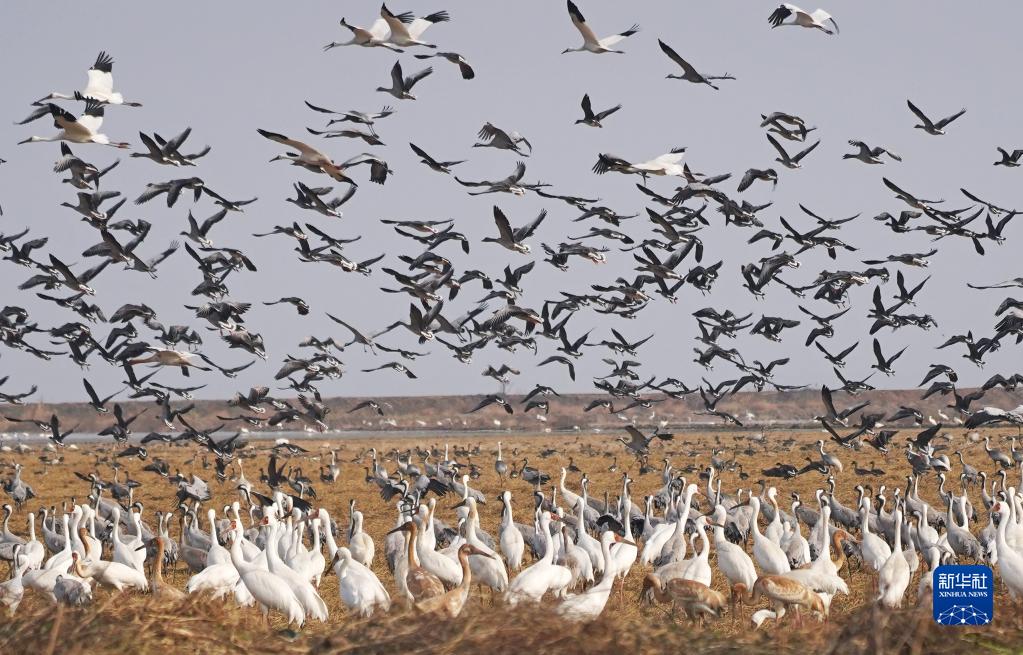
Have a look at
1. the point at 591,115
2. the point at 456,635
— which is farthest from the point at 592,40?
the point at 456,635

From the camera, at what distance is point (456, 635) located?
409 inches

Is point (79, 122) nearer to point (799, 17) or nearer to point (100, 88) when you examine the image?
point (100, 88)

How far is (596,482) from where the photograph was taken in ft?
129

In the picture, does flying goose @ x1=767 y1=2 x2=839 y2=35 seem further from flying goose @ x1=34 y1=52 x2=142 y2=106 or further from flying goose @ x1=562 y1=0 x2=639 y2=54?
flying goose @ x1=34 y1=52 x2=142 y2=106

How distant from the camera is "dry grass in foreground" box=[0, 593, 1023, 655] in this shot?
10289 mm

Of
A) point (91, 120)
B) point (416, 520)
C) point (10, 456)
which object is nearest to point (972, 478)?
point (416, 520)

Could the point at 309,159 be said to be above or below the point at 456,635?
above

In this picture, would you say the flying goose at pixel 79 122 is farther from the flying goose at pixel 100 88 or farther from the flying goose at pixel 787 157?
the flying goose at pixel 787 157

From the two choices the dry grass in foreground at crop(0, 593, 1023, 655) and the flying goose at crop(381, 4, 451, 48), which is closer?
the dry grass in foreground at crop(0, 593, 1023, 655)

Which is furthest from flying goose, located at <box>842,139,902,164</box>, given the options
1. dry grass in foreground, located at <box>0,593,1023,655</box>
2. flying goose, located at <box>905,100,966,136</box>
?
dry grass in foreground, located at <box>0,593,1023,655</box>

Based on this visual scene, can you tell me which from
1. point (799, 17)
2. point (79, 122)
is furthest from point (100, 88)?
point (799, 17)

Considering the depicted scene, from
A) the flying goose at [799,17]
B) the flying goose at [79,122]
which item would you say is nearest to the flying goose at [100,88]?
the flying goose at [79,122]

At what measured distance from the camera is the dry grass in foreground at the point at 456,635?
33.8 feet

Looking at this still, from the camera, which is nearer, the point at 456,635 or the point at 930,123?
the point at 456,635
